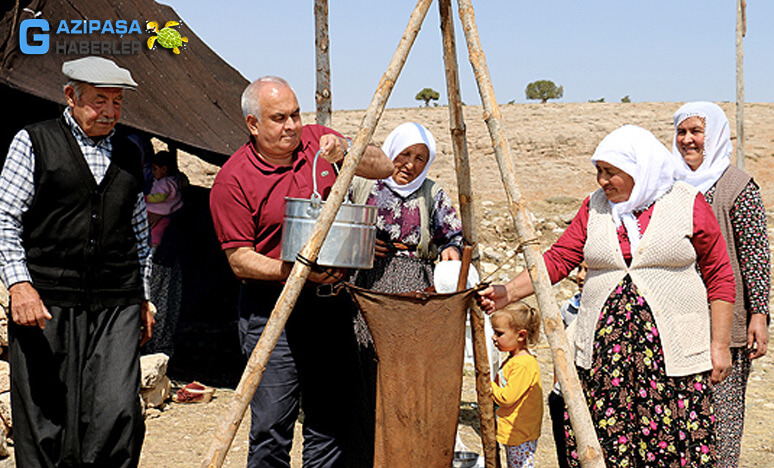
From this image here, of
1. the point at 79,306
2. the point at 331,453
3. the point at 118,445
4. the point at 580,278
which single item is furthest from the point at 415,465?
the point at 580,278

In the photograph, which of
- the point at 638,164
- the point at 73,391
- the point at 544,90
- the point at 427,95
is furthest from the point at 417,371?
the point at 544,90

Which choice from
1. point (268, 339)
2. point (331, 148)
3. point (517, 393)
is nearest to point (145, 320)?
point (268, 339)

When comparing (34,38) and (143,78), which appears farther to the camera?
(143,78)

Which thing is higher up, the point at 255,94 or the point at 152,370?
the point at 255,94

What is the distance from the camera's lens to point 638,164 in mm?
2914

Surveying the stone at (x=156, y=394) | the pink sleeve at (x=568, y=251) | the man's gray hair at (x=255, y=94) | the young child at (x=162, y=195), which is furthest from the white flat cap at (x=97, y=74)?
the young child at (x=162, y=195)

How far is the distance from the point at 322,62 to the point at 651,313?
387 centimetres

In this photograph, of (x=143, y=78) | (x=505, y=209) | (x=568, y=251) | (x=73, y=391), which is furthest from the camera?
(x=505, y=209)

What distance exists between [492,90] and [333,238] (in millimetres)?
910

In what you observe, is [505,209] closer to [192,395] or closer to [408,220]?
[192,395]

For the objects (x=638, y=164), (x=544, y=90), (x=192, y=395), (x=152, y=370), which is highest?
(x=544, y=90)

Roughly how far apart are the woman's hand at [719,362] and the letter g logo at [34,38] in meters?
4.26

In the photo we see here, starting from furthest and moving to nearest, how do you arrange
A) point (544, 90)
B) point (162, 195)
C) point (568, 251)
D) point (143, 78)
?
point (544, 90) < point (162, 195) < point (143, 78) < point (568, 251)

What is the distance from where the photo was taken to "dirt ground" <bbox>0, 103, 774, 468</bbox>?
16.7ft
